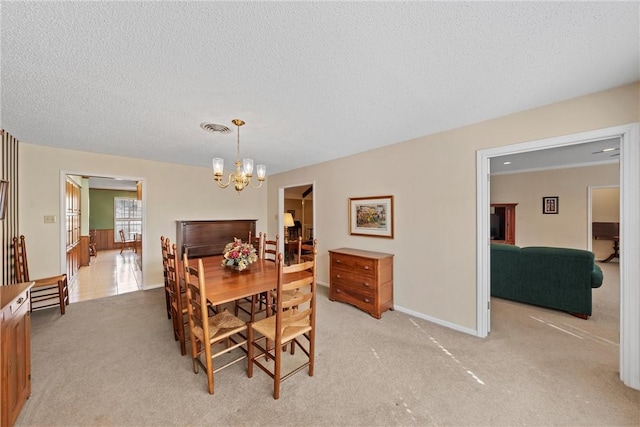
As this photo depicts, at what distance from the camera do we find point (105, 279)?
4945 mm

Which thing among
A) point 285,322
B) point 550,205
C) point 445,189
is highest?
point 445,189

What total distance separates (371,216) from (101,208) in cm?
983

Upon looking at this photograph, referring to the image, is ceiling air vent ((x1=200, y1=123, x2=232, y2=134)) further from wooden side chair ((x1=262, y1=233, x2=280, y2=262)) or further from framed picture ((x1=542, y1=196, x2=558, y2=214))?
framed picture ((x1=542, y1=196, x2=558, y2=214))

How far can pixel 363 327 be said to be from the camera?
2.85 m

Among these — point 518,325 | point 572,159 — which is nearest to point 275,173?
point 518,325

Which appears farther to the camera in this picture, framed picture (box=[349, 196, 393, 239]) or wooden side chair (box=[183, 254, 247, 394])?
framed picture (box=[349, 196, 393, 239])

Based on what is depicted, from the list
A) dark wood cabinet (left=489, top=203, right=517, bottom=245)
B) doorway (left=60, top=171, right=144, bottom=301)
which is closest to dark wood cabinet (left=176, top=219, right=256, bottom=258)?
doorway (left=60, top=171, right=144, bottom=301)

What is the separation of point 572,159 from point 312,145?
17.6 ft

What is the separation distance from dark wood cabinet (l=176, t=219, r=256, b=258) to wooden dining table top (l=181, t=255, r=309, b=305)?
67.0 inches

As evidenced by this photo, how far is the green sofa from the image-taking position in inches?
116

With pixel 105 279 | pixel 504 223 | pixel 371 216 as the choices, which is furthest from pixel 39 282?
pixel 504 223

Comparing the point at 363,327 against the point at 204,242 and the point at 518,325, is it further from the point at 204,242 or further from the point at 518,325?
the point at 204,242

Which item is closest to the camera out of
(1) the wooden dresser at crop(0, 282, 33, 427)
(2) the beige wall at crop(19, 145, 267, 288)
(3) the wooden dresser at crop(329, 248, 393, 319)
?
(1) the wooden dresser at crop(0, 282, 33, 427)

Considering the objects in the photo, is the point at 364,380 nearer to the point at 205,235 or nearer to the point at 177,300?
the point at 177,300
